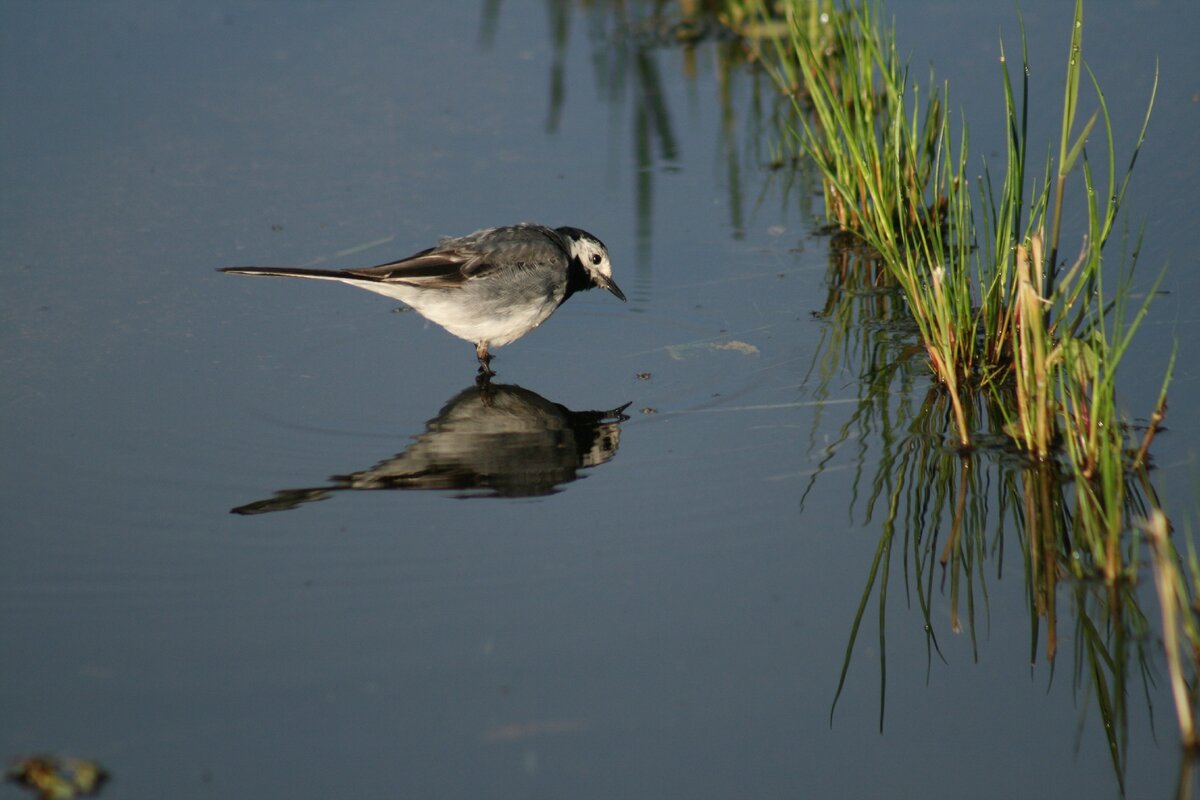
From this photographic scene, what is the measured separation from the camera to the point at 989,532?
5.43 m

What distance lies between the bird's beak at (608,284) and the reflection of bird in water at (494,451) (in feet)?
3.68

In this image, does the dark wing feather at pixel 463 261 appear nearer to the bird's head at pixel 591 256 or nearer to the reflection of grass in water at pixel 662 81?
the bird's head at pixel 591 256

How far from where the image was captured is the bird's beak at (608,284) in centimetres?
792

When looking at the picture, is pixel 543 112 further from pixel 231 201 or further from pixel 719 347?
pixel 719 347

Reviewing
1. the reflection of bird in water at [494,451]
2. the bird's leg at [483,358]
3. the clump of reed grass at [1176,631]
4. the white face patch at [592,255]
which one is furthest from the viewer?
the white face patch at [592,255]

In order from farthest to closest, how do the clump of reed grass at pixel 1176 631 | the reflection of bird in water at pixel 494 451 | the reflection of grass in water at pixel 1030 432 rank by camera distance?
the reflection of bird in water at pixel 494 451 < the reflection of grass in water at pixel 1030 432 < the clump of reed grass at pixel 1176 631

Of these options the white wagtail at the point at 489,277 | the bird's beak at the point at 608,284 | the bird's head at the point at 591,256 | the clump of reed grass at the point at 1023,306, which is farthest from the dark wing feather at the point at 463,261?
the clump of reed grass at the point at 1023,306

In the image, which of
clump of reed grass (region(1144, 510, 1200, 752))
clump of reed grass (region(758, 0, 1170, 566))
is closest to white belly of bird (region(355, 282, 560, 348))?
clump of reed grass (region(758, 0, 1170, 566))

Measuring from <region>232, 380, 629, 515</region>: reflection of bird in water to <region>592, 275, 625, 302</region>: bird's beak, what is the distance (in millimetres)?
1121

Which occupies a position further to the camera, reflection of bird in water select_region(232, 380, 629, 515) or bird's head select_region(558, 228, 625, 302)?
bird's head select_region(558, 228, 625, 302)

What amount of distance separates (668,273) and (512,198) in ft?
4.89

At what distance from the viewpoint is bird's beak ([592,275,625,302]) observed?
312 inches

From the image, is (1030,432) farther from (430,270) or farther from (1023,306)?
(430,270)

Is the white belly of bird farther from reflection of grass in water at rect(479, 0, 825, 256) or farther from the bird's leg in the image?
reflection of grass in water at rect(479, 0, 825, 256)
